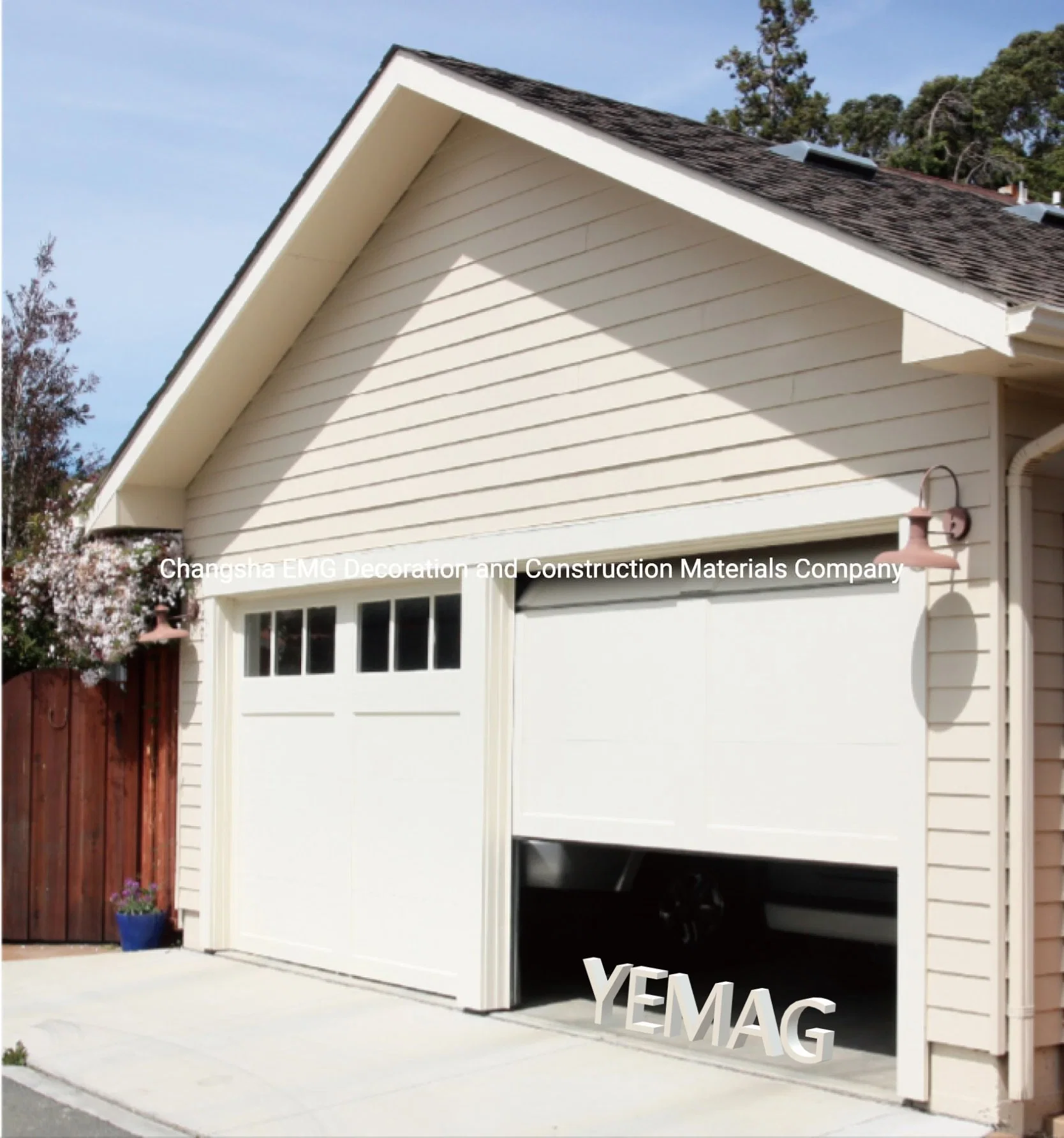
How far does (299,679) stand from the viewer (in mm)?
10750

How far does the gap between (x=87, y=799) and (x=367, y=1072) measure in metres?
5.42

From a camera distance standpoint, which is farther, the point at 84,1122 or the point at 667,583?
the point at 667,583

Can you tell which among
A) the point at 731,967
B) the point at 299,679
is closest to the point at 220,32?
the point at 299,679

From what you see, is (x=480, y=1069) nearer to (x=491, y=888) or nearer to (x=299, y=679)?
(x=491, y=888)

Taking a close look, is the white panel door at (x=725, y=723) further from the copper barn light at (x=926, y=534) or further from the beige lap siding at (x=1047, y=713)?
the beige lap siding at (x=1047, y=713)

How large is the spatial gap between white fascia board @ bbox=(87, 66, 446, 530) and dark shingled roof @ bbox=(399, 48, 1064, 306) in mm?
442

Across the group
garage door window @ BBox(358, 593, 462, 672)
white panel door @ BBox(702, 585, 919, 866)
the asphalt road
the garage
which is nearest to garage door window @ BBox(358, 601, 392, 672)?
garage door window @ BBox(358, 593, 462, 672)

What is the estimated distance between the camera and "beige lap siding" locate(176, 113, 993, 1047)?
652 cm

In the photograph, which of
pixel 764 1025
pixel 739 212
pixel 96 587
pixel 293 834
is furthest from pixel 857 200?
pixel 96 587

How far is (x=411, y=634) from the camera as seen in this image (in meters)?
9.81

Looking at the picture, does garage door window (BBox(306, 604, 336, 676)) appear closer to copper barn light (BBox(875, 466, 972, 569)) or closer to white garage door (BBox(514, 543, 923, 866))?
white garage door (BBox(514, 543, 923, 866))

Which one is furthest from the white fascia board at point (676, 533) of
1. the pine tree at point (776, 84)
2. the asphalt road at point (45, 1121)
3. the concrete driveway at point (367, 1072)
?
the pine tree at point (776, 84)

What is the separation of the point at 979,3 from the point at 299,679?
116 ft

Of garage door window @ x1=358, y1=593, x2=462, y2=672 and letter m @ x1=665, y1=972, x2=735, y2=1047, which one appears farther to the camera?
garage door window @ x1=358, y1=593, x2=462, y2=672
